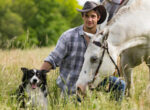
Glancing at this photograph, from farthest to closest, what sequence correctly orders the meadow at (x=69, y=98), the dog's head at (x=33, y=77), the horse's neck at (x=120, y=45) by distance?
1. the dog's head at (x=33, y=77)
2. the horse's neck at (x=120, y=45)
3. the meadow at (x=69, y=98)

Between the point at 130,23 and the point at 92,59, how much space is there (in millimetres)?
791

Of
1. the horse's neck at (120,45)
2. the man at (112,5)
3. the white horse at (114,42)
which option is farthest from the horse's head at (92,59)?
the man at (112,5)

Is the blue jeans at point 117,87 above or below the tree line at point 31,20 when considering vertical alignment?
below

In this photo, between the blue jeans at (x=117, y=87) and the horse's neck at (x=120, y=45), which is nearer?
the horse's neck at (x=120, y=45)

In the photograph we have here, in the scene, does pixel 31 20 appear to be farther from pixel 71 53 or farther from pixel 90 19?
pixel 90 19

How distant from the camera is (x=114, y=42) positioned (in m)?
4.00

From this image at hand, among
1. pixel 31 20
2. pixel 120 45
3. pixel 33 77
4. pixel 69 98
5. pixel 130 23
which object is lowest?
pixel 69 98

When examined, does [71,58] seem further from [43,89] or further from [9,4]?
[9,4]

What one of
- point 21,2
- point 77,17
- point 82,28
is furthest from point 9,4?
point 82,28

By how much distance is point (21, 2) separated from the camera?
139 ft

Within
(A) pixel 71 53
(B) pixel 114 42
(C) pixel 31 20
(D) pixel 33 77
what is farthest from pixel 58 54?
(C) pixel 31 20

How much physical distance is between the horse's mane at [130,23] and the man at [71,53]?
508mm

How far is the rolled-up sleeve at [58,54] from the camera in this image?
458cm

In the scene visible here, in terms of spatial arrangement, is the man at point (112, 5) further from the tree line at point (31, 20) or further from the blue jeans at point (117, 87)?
the tree line at point (31, 20)
